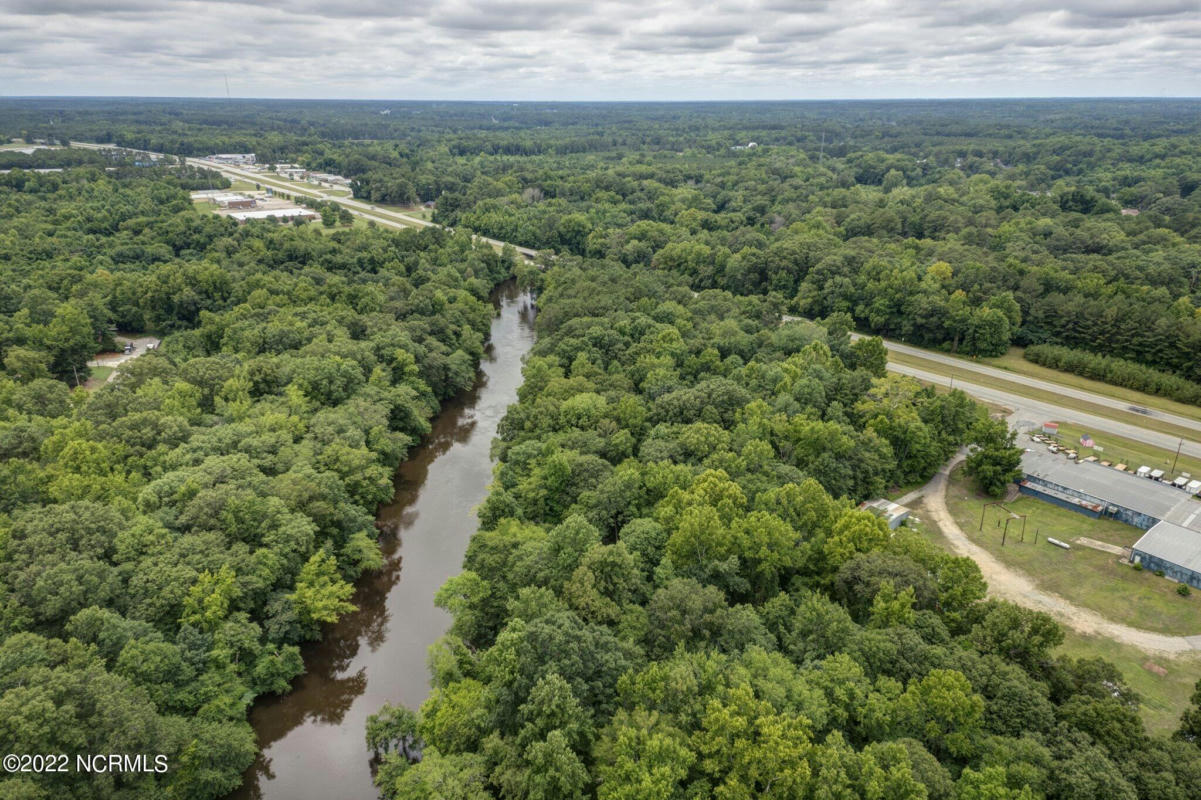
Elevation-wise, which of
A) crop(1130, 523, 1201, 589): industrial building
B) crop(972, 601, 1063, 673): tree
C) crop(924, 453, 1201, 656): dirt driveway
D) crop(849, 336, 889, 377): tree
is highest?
crop(849, 336, 889, 377): tree

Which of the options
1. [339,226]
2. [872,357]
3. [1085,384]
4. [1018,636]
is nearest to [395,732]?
[1018,636]

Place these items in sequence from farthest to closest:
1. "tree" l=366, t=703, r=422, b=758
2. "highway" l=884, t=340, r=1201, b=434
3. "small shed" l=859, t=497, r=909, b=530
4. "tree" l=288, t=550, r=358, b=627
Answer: "highway" l=884, t=340, r=1201, b=434
"small shed" l=859, t=497, r=909, b=530
"tree" l=288, t=550, r=358, b=627
"tree" l=366, t=703, r=422, b=758

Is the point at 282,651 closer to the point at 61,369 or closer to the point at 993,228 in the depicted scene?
the point at 61,369

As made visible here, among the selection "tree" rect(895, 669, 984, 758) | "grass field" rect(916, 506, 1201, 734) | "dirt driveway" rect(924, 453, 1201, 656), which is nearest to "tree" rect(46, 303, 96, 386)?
"tree" rect(895, 669, 984, 758)

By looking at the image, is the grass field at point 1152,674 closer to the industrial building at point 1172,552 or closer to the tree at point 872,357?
the industrial building at point 1172,552

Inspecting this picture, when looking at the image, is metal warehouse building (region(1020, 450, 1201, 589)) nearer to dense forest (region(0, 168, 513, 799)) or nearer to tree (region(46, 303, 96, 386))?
dense forest (region(0, 168, 513, 799))

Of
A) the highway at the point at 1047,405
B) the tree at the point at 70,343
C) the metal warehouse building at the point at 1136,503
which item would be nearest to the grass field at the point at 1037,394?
the highway at the point at 1047,405

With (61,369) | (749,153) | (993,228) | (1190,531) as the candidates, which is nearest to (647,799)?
(1190,531)
